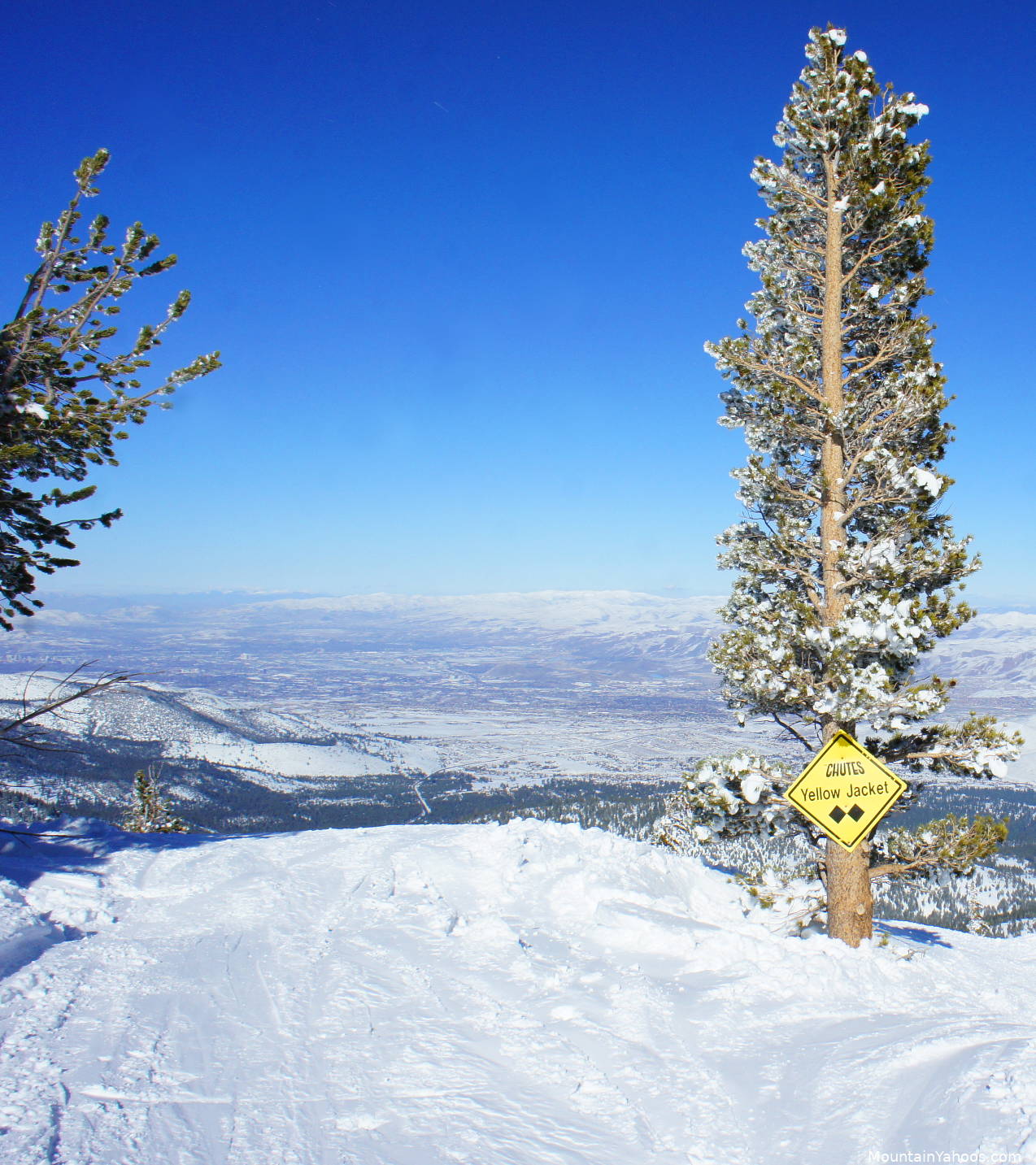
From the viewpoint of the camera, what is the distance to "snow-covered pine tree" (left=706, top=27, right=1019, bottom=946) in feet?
31.1

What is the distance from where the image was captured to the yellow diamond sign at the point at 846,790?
884 centimetres

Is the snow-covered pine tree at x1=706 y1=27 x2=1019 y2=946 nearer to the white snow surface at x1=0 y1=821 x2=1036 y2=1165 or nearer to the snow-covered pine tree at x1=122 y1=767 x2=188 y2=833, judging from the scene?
the white snow surface at x1=0 y1=821 x2=1036 y2=1165

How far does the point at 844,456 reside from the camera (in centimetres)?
1068

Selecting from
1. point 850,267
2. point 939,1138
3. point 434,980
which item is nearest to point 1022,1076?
point 939,1138

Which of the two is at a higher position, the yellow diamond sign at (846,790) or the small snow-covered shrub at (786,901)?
the yellow diamond sign at (846,790)

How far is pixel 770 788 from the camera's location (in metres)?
10.2

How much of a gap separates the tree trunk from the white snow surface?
0.65 metres

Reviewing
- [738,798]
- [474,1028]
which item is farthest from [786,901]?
[474,1028]

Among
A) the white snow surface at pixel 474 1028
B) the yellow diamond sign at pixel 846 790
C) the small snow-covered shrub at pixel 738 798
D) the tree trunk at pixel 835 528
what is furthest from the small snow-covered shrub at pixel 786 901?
the yellow diamond sign at pixel 846 790

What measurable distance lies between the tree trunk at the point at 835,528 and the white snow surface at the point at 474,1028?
2.14 feet

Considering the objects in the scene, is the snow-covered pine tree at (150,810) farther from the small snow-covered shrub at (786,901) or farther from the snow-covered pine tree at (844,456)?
the snow-covered pine tree at (844,456)

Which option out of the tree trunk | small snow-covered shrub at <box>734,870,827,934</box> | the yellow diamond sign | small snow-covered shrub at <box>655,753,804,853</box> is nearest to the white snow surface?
small snow-covered shrub at <box>734,870,827,934</box>

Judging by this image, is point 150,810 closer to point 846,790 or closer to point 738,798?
point 738,798

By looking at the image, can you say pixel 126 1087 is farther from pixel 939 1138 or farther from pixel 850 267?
pixel 850 267
